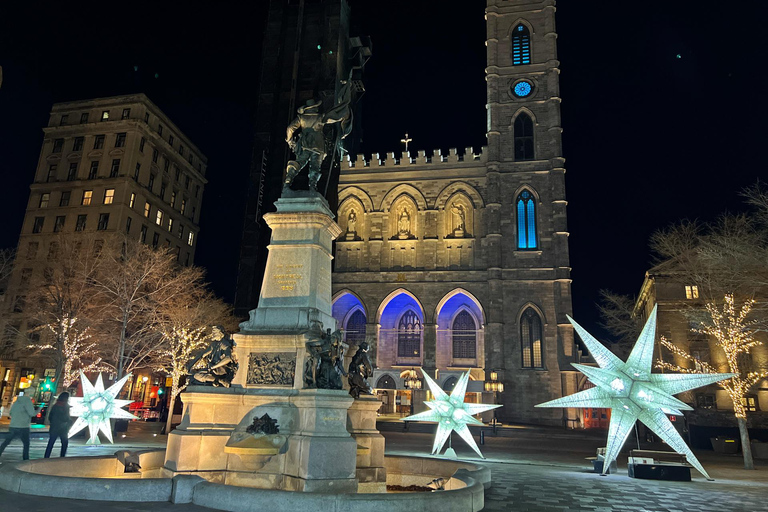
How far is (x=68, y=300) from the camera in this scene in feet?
81.7

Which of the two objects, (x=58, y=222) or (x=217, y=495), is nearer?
(x=217, y=495)

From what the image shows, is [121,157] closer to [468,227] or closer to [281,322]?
[468,227]

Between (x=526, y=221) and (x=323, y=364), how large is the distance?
36.2 m

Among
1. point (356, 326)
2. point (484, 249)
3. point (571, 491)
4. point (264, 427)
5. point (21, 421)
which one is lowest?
point (571, 491)

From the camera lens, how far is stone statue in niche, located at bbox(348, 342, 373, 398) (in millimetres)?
9500

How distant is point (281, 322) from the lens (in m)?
9.30

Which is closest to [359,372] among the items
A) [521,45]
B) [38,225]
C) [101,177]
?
[101,177]

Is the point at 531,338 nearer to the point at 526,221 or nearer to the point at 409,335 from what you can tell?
the point at 526,221

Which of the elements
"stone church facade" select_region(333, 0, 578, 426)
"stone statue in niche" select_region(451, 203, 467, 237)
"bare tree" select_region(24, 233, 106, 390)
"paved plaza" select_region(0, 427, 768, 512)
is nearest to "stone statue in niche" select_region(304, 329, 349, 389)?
"paved plaza" select_region(0, 427, 768, 512)

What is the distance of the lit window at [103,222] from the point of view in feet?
133

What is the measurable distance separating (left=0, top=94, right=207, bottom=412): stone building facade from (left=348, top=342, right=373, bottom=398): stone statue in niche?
35.6 m

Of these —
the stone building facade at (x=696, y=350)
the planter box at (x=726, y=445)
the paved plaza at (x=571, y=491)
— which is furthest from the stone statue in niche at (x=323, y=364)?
the stone building facade at (x=696, y=350)

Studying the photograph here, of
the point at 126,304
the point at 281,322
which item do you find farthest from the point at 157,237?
the point at 281,322

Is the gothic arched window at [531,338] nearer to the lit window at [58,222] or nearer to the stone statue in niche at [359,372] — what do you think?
the stone statue in niche at [359,372]
